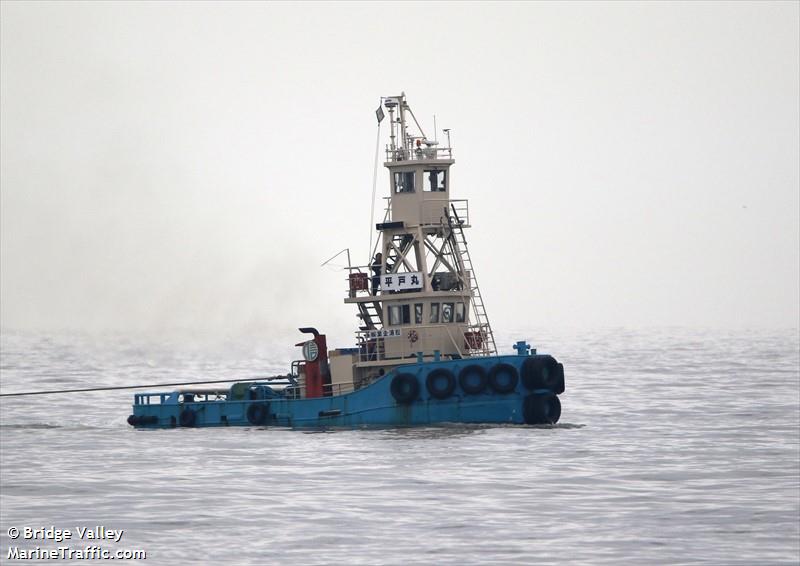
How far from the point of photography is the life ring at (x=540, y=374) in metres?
45.9

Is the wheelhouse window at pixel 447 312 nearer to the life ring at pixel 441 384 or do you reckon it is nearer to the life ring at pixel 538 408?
the life ring at pixel 441 384

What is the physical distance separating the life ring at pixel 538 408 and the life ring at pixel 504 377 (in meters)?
0.70

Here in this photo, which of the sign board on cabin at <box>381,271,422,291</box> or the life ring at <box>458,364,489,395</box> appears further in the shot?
the sign board on cabin at <box>381,271,422,291</box>

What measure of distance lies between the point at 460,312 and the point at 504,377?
4563 mm

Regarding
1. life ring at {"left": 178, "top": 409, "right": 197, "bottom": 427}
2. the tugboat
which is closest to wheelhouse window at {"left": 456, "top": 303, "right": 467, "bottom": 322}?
the tugboat

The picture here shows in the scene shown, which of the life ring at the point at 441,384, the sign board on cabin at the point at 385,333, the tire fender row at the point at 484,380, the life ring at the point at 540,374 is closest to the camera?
the life ring at the point at 540,374

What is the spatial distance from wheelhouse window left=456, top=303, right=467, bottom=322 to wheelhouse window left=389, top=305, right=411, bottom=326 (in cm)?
174

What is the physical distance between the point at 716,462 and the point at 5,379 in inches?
2278

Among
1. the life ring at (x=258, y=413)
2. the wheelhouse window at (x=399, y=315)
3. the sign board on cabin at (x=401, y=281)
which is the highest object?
the sign board on cabin at (x=401, y=281)

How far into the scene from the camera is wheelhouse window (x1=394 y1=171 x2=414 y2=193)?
50.0 m

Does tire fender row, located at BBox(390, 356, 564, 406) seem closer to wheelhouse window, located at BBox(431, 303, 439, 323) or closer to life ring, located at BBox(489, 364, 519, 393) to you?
life ring, located at BBox(489, 364, 519, 393)

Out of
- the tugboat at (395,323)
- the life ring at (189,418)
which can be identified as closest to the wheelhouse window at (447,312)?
the tugboat at (395,323)

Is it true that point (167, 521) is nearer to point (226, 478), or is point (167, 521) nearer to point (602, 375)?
point (226, 478)

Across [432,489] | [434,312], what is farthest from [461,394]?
[432,489]
